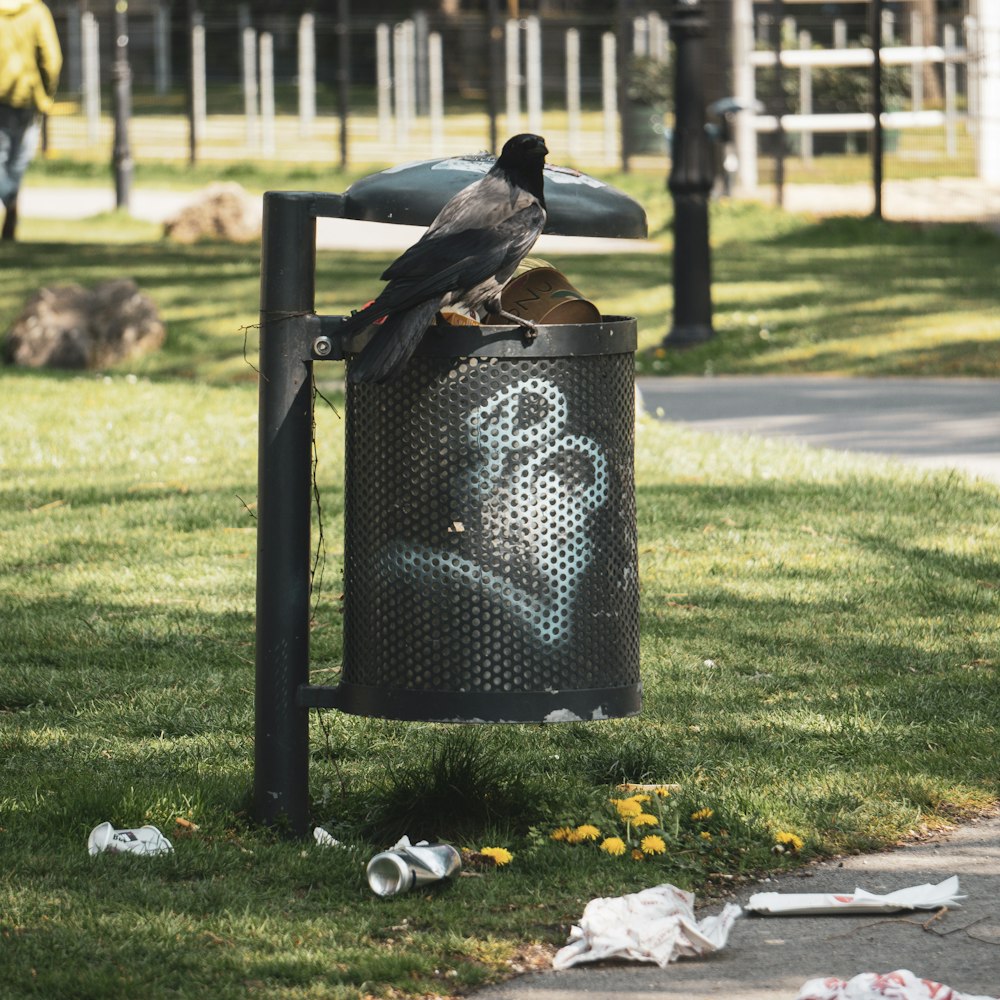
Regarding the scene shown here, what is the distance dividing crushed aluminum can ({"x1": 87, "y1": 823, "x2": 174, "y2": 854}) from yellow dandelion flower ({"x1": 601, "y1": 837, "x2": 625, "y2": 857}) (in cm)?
93

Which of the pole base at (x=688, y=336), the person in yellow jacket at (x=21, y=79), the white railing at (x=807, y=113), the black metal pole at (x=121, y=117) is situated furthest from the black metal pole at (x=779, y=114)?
the person in yellow jacket at (x=21, y=79)

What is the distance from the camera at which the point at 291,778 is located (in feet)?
13.8

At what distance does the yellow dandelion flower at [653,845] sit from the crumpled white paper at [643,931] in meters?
0.30

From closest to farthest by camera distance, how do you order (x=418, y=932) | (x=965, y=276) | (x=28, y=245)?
(x=418, y=932) → (x=965, y=276) → (x=28, y=245)

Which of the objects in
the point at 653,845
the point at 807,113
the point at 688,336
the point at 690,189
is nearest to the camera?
the point at 653,845

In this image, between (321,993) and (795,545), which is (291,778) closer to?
(321,993)

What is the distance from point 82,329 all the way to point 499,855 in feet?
31.4

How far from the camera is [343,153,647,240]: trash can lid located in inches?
163

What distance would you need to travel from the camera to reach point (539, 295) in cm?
452

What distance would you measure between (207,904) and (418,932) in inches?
17.4

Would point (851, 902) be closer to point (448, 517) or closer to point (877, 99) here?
point (448, 517)

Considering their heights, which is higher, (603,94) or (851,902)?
(603,94)

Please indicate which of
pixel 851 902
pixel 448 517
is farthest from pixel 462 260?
pixel 851 902

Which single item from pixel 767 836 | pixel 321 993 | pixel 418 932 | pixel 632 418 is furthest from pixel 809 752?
pixel 321 993
